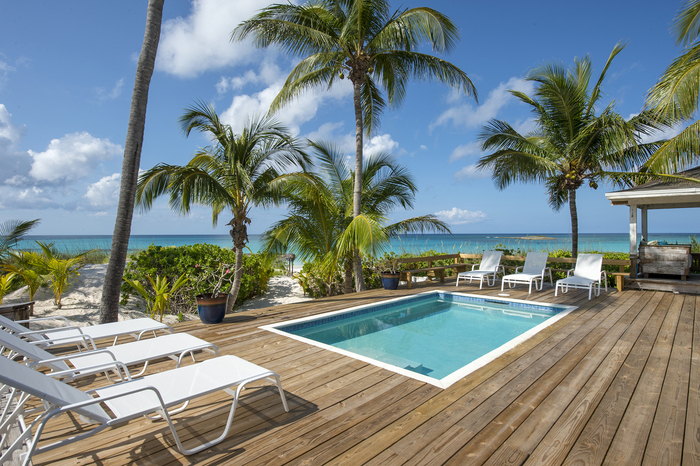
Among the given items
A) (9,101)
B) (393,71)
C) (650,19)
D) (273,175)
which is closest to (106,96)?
(9,101)

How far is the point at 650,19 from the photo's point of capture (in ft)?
37.0

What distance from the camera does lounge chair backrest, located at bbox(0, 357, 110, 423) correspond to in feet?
4.90

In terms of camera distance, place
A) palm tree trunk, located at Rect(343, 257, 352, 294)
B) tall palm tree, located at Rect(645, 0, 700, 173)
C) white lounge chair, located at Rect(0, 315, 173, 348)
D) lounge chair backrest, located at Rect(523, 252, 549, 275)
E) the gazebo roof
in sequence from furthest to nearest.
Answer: palm tree trunk, located at Rect(343, 257, 352, 294) → lounge chair backrest, located at Rect(523, 252, 549, 275) → the gazebo roof → tall palm tree, located at Rect(645, 0, 700, 173) → white lounge chair, located at Rect(0, 315, 173, 348)

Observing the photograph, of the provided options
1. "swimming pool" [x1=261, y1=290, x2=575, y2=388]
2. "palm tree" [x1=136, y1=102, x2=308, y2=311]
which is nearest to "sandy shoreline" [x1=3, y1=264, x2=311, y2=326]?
"palm tree" [x1=136, y1=102, x2=308, y2=311]

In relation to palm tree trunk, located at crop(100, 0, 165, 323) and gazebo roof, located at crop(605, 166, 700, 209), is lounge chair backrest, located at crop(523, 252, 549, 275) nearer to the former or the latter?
gazebo roof, located at crop(605, 166, 700, 209)

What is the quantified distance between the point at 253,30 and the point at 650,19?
1275 cm

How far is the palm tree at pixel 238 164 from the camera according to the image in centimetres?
636

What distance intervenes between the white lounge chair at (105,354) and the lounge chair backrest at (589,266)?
8.08 m

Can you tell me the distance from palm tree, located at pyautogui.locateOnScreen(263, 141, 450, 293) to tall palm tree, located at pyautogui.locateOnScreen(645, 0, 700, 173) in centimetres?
482

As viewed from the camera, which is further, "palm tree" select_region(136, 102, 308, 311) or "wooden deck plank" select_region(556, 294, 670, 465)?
"palm tree" select_region(136, 102, 308, 311)

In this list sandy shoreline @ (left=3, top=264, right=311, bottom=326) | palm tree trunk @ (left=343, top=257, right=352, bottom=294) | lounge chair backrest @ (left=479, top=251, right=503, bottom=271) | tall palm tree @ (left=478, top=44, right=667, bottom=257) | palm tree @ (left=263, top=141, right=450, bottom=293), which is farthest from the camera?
tall palm tree @ (left=478, top=44, right=667, bottom=257)

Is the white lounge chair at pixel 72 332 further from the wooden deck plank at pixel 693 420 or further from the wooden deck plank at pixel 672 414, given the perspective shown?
the wooden deck plank at pixel 693 420

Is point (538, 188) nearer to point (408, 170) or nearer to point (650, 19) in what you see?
point (408, 170)

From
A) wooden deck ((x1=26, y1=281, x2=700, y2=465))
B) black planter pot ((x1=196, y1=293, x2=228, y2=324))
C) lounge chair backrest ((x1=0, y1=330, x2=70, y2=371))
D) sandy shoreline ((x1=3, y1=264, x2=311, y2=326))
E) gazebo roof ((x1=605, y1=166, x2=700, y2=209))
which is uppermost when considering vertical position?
gazebo roof ((x1=605, y1=166, x2=700, y2=209))
